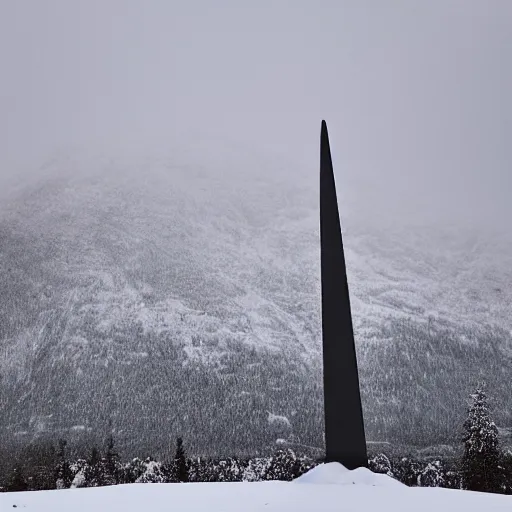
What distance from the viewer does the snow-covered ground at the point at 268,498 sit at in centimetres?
437

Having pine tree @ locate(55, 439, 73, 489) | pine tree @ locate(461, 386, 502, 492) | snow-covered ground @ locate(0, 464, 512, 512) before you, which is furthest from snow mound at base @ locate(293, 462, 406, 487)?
pine tree @ locate(55, 439, 73, 489)

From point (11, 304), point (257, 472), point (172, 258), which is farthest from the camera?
point (172, 258)

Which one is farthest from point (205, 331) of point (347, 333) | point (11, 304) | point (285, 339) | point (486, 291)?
point (347, 333)

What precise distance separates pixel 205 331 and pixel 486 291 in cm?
1628

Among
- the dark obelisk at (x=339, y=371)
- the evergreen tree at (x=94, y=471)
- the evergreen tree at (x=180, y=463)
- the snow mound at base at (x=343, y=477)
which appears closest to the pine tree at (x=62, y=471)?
the evergreen tree at (x=94, y=471)

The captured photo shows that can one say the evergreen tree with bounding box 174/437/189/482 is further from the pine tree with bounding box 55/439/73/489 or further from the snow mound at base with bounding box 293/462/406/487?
the snow mound at base with bounding box 293/462/406/487

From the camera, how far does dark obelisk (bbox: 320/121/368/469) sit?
6.17 meters

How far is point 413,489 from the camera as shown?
509 centimetres

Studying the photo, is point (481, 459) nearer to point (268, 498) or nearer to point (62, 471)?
point (62, 471)

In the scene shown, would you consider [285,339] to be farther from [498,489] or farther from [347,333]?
[347,333]

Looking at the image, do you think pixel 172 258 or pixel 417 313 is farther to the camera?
pixel 172 258

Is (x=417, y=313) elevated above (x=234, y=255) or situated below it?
below

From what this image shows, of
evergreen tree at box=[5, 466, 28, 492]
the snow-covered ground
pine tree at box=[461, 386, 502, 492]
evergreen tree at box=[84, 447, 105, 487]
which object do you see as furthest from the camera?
evergreen tree at box=[84, 447, 105, 487]

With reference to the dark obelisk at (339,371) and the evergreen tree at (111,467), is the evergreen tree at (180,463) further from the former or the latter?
the dark obelisk at (339,371)
